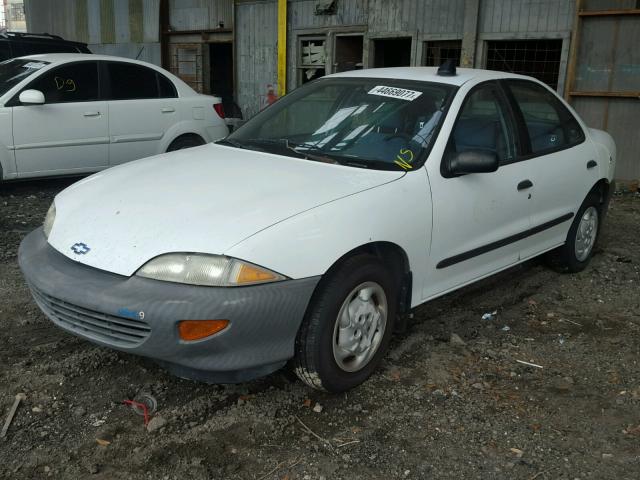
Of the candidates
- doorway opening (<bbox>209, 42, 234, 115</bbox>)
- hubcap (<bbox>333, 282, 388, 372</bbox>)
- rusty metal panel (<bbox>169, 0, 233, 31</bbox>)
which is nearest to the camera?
hubcap (<bbox>333, 282, 388, 372</bbox>)

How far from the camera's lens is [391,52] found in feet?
40.4

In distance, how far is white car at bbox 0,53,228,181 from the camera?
23.1ft

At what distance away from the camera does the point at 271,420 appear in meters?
3.10

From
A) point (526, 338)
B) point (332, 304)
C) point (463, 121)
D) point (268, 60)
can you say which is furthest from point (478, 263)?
point (268, 60)

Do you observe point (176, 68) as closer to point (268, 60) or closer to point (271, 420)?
point (268, 60)

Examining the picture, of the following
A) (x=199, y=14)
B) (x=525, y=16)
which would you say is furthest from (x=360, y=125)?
(x=199, y=14)

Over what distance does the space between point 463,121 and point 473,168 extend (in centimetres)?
43

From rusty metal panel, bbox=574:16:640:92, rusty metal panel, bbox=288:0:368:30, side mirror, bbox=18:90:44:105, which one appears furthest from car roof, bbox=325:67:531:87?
rusty metal panel, bbox=288:0:368:30

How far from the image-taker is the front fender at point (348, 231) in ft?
9.34

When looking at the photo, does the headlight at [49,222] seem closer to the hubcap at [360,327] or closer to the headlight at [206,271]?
the headlight at [206,271]

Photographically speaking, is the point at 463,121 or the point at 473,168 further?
the point at 463,121

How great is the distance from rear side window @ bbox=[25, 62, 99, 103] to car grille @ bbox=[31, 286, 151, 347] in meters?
4.81

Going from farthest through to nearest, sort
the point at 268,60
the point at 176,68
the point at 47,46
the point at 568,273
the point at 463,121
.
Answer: the point at 176,68 → the point at 268,60 → the point at 47,46 → the point at 568,273 → the point at 463,121

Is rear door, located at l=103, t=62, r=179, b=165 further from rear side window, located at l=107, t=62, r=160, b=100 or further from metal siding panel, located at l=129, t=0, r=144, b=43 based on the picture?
metal siding panel, located at l=129, t=0, r=144, b=43
